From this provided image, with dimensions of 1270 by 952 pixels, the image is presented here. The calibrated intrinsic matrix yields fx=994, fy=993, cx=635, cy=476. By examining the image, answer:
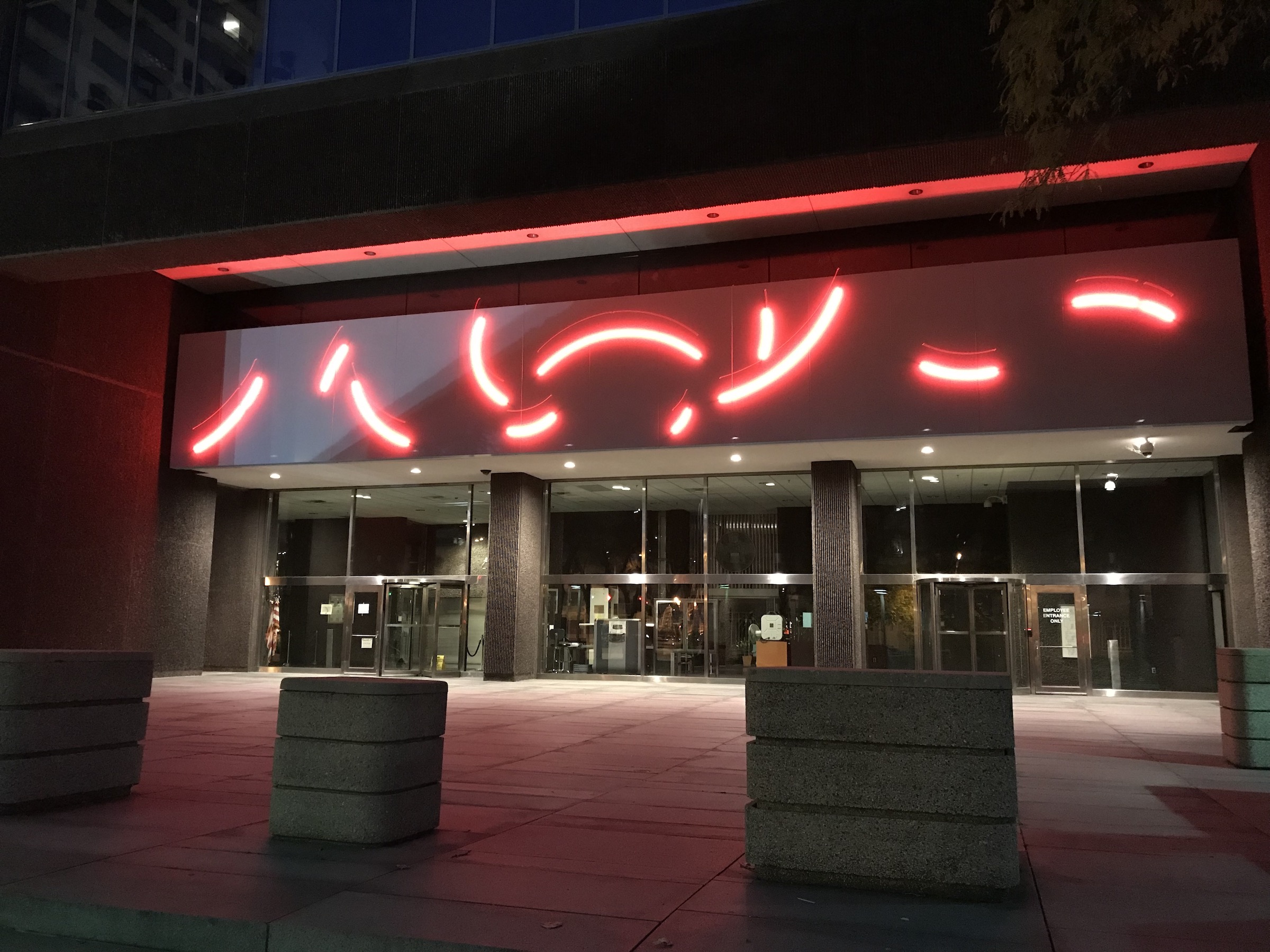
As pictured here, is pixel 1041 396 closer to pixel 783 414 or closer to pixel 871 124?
pixel 783 414

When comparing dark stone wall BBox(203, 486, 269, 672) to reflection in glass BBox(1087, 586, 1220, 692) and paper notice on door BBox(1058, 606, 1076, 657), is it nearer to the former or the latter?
paper notice on door BBox(1058, 606, 1076, 657)

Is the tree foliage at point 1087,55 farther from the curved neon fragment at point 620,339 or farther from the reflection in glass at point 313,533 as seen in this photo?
the reflection in glass at point 313,533

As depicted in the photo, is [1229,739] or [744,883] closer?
[744,883]

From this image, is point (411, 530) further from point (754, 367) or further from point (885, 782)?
point (885, 782)

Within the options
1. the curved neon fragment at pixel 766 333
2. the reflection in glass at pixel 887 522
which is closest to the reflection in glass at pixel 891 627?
the reflection in glass at pixel 887 522

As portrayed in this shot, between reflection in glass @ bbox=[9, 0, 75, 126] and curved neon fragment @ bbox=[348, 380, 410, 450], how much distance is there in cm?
639

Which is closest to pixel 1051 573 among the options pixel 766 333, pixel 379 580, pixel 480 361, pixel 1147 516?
pixel 1147 516

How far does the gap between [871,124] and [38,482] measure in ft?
49.4

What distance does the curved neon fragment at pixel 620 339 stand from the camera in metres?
17.0

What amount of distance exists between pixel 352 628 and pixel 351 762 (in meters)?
17.0

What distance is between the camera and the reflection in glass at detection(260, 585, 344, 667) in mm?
22172

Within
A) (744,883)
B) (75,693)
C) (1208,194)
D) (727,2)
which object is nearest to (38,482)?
(75,693)

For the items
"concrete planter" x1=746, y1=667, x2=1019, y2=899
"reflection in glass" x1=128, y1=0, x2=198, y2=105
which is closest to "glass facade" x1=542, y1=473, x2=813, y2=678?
"reflection in glass" x1=128, y1=0, x2=198, y2=105

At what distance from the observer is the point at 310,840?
567 cm
